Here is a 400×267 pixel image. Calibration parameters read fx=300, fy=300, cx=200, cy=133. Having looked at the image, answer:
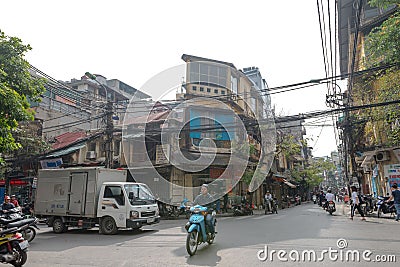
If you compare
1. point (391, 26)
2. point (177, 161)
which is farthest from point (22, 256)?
point (177, 161)

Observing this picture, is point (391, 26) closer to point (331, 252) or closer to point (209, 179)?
point (331, 252)

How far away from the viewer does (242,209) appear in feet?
65.9

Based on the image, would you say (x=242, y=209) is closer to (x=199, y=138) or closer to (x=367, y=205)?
(x=199, y=138)

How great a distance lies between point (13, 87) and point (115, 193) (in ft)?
15.7

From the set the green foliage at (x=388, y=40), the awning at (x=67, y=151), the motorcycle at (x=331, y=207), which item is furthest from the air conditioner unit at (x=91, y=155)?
the green foliage at (x=388, y=40)

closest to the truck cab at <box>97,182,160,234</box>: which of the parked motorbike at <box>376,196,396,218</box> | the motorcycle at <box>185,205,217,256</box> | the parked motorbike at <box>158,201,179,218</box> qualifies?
the motorcycle at <box>185,205,217,256</box>

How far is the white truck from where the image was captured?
10641 mm

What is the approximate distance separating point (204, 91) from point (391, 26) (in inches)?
659

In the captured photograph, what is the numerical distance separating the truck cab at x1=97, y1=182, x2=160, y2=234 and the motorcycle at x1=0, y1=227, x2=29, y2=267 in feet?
14.9

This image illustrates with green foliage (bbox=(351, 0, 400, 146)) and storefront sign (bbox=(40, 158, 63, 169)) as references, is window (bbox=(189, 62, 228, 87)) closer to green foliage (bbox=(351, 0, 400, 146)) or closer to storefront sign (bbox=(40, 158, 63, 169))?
green foliage (bbox=(351, 0, 400, 146))

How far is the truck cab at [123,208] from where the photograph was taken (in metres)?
10.4

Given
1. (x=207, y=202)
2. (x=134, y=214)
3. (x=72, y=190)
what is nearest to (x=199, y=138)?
(x=72, y=190)

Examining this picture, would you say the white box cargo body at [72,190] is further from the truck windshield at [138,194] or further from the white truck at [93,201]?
the truck windshield at [138,194]

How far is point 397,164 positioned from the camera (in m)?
17.6
